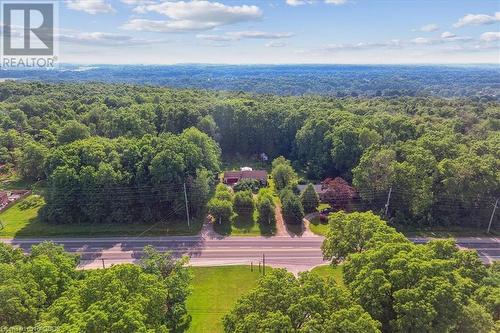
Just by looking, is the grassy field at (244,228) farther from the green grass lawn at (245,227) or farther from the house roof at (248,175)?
the house roof at (248,175)

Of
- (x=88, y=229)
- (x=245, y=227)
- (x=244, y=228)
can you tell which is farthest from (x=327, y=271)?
(x=88, y=229)

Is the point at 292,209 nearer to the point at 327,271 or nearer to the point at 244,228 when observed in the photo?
the point at 244,228

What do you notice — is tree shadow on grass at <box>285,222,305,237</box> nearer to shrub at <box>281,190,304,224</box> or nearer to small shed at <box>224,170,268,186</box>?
shrub at <box>281,190,304,224</box>

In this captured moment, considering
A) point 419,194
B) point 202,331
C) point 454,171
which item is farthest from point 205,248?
point 454,171

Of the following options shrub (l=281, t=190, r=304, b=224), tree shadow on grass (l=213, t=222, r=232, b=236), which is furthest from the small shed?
tree shadow on grass (l=213, t=222, r=232, b=236)

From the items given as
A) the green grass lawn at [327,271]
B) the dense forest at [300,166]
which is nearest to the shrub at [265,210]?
the dense forest at [300,166]
